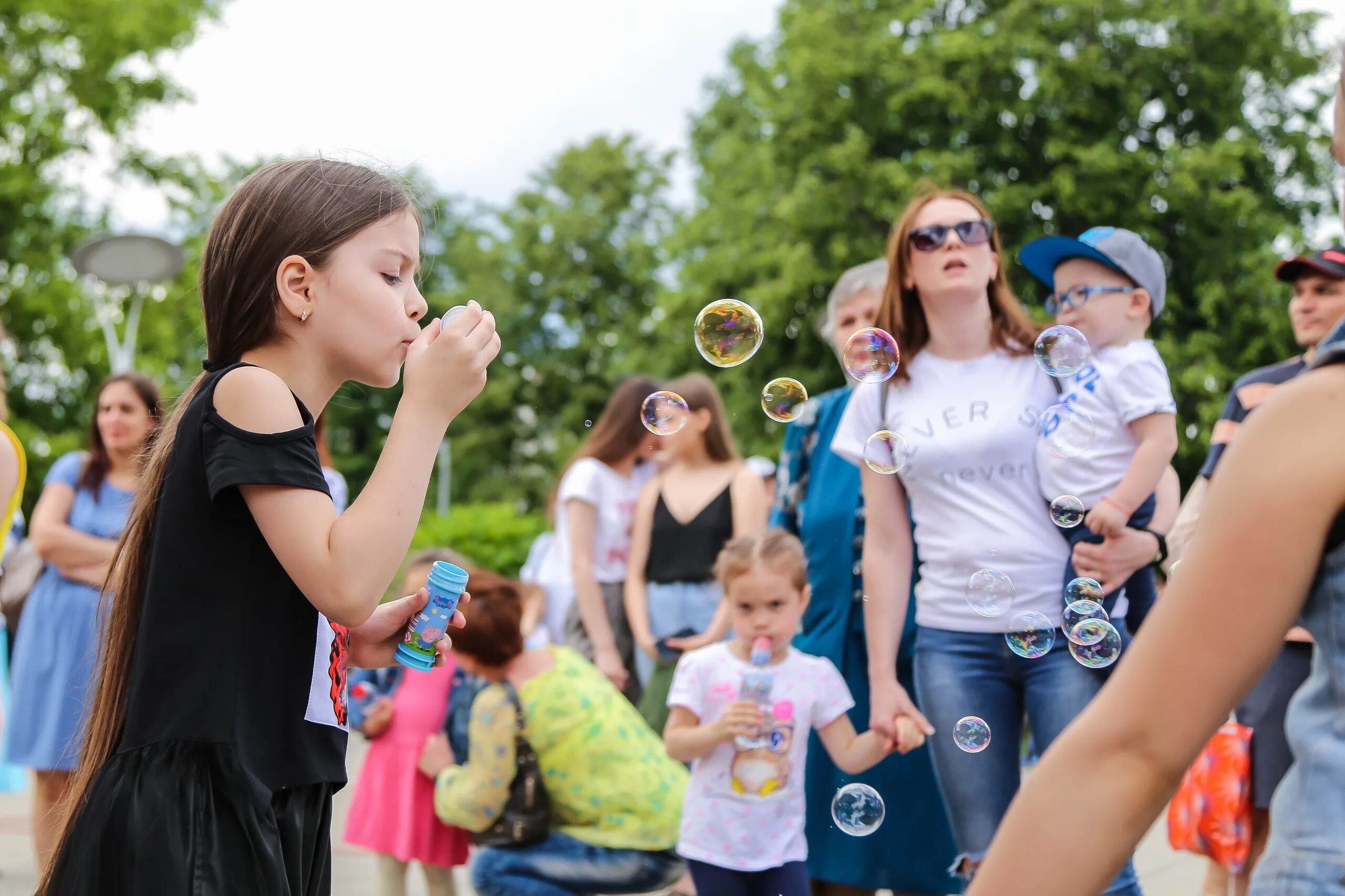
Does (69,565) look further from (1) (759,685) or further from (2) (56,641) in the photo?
(1) (759,685)

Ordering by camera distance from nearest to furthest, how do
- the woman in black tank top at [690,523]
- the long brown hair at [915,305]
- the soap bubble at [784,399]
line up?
the long brown hair at [915,305] < the soap bubble at [784,399] < the woman in black tank top at [690,523]

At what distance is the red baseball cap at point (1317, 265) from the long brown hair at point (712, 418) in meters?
2.04

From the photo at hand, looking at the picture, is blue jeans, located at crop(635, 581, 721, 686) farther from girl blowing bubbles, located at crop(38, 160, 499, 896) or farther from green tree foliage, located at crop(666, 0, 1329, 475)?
green tree foliage, located at crop(666, 0, 1329, 475)

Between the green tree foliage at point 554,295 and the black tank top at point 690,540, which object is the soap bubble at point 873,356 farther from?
the green tree foliage at point 554,295

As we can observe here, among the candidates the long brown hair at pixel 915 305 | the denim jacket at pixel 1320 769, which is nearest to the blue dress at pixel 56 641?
the long brown hair at pixel 915 305

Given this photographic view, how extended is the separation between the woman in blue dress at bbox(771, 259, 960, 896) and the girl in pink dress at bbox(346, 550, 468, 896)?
131 centimetres

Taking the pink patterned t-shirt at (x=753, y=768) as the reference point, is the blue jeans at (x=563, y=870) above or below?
below

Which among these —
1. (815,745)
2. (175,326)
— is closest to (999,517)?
(815,745)

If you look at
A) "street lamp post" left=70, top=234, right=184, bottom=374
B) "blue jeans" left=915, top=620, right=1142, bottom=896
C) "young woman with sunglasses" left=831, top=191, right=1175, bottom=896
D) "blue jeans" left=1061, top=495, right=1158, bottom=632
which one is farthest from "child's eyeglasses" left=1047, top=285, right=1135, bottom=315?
"street lamp post" left=70, top=234, right=184, bottom=374

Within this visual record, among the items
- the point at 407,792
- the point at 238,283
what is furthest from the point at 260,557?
the point at 407,792

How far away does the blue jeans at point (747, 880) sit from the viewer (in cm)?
369

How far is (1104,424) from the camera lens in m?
3.37

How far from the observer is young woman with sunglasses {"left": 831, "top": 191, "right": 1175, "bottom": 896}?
3.32m

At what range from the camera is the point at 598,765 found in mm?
4199
